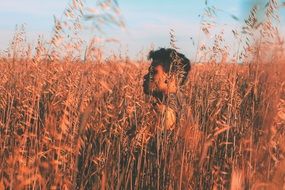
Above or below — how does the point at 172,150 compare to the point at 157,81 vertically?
below

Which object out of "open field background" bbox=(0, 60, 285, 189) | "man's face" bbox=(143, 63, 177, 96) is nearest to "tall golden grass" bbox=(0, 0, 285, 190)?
"open field background" bbox=(0, 60, 285, 189)

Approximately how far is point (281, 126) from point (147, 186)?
86 centimetres

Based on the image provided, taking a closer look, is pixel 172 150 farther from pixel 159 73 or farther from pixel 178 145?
pixel 159 73

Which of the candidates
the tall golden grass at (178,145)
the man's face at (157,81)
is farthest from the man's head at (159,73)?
the tall golden grass at (178,145)

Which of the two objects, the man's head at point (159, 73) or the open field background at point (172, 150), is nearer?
the open field background at point (172, 150)

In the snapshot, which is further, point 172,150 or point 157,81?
point 157,81

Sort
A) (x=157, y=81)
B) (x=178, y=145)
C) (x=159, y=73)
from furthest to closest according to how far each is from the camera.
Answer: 1. (x=159, y=73)
2. (x=157, y=81)
3. (x=178, y=145)

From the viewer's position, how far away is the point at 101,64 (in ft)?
5.92

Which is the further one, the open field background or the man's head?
the man's head

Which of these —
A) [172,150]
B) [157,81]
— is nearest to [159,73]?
[157,81]

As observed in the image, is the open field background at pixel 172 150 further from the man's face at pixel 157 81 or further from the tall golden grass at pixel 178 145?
the man's face at pixel 157 81

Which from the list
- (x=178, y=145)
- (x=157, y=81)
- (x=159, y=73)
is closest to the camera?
(x=178, y=145)

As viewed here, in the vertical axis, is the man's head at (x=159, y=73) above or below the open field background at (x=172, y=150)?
above

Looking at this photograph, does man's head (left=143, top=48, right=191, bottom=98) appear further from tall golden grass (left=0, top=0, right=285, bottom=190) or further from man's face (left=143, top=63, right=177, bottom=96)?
tall golden grass (left=0, top=0, right=285, bottom=190)
